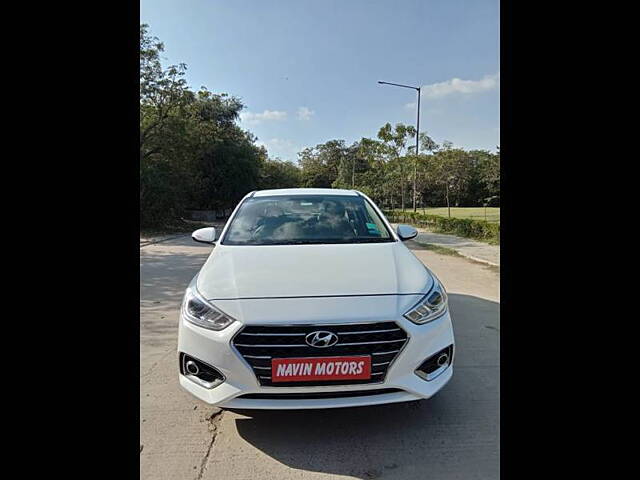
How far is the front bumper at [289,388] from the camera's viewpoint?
2.15 metres

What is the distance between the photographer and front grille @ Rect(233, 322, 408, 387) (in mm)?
2145

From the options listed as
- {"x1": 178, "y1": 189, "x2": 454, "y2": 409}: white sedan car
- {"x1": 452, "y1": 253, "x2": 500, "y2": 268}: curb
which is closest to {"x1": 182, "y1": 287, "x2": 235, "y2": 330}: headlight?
{"x1": 178, "y1": 189, "x2": 454, "y2": 409}: white sedan car

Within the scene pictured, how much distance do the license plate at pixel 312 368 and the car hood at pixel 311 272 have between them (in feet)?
1.21

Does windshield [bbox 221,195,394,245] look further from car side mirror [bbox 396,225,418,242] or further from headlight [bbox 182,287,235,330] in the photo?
headlight [bbox 182,287,235,330]

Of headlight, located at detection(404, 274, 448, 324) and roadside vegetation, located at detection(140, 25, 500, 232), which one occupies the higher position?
roadside vegetation, located at detection(140, 25, 500, 232)

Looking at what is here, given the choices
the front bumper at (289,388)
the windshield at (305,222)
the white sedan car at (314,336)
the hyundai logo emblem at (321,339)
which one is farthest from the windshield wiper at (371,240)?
the hyundai logo emblem at (321,339)

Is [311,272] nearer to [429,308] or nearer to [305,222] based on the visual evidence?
[429,308]

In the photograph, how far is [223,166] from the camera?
2586cm

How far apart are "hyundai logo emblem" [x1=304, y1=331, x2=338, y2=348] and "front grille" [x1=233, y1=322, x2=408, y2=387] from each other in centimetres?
2

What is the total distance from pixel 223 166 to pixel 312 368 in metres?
25.0

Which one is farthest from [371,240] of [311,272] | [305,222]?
[311,272]
